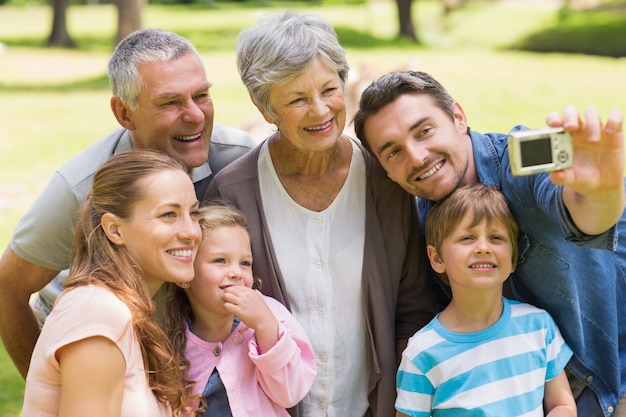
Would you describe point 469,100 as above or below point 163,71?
below

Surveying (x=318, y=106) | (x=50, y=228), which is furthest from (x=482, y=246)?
(x=50, y=228)

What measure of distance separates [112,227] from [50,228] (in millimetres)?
745

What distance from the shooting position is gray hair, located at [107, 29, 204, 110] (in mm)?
3355

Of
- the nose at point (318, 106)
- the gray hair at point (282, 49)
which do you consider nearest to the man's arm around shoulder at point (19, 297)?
the gray hair at point (282, 49)

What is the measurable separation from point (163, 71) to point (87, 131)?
10158mm

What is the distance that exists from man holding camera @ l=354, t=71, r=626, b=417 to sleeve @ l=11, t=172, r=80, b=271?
131cm

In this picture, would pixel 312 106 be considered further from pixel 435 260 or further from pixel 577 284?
pixel 577 284

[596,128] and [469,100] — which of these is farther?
[469,100]

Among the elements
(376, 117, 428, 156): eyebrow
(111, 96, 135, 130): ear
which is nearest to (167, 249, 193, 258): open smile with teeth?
(376, 117, 428, 156): eyebrow

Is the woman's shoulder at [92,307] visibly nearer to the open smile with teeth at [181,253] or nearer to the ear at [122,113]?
the open smile with teeth at [181,253]

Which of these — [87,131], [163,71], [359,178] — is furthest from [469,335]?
[87,131]

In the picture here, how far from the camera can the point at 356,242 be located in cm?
311

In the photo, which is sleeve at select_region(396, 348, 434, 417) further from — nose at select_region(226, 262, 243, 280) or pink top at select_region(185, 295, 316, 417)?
nose at select_region(226, 262, 243, 280)

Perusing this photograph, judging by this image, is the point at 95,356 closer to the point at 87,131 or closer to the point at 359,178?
the point at 359,178
